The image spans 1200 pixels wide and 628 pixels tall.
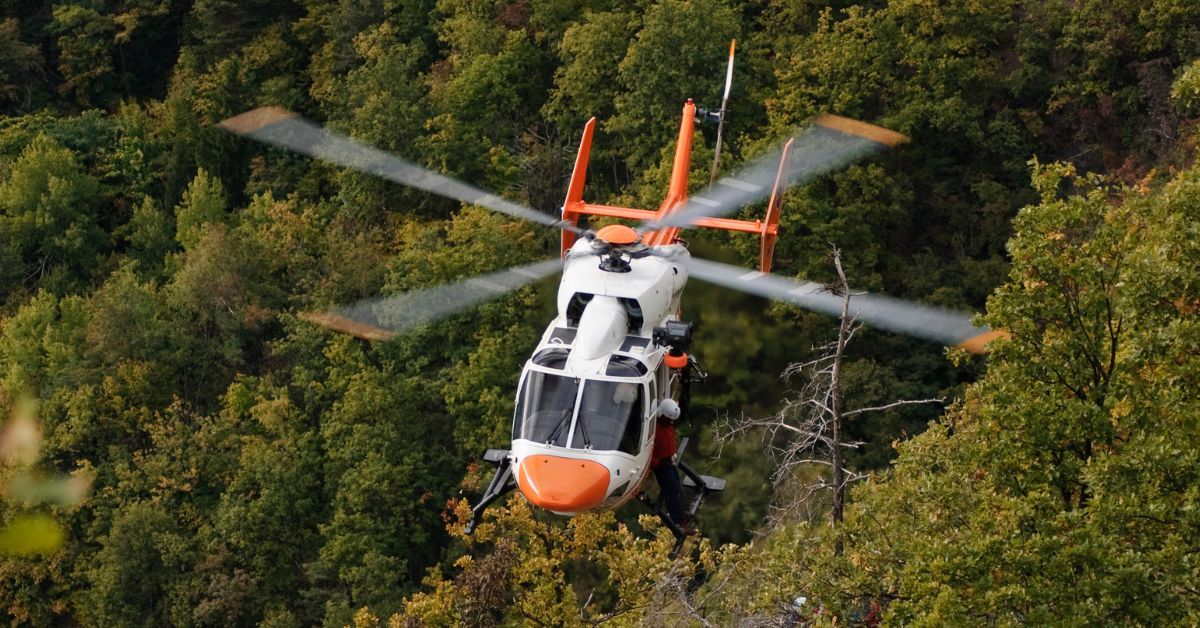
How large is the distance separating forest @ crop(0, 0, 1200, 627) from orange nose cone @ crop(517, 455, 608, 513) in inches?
130

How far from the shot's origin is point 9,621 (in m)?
43.1

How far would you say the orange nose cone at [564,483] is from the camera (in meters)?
16.3

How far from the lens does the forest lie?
1383 inches

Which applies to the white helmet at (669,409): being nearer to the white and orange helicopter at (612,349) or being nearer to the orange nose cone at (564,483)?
the white and orange helicopter at (612,349)

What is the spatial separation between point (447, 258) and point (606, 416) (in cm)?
2478

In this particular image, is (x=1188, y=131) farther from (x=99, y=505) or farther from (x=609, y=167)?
(x=99, y=505)

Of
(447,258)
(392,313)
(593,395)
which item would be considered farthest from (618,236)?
(392,313)

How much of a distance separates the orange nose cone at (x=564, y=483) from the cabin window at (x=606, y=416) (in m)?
0.32

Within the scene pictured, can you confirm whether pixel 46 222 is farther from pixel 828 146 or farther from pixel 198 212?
pixel 828 146

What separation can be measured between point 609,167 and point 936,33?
11199mm

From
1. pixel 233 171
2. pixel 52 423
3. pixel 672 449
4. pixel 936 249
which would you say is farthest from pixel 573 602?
pixel 233 171

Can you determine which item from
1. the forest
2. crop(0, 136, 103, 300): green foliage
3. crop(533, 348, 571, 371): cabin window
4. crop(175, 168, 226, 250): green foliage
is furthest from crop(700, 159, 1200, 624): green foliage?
crop(0, 136, 103, 300): green foliage

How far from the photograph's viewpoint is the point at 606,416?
1688cm

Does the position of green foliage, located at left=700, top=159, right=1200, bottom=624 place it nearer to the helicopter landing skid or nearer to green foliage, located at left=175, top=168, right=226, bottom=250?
the helicopter landing skid
